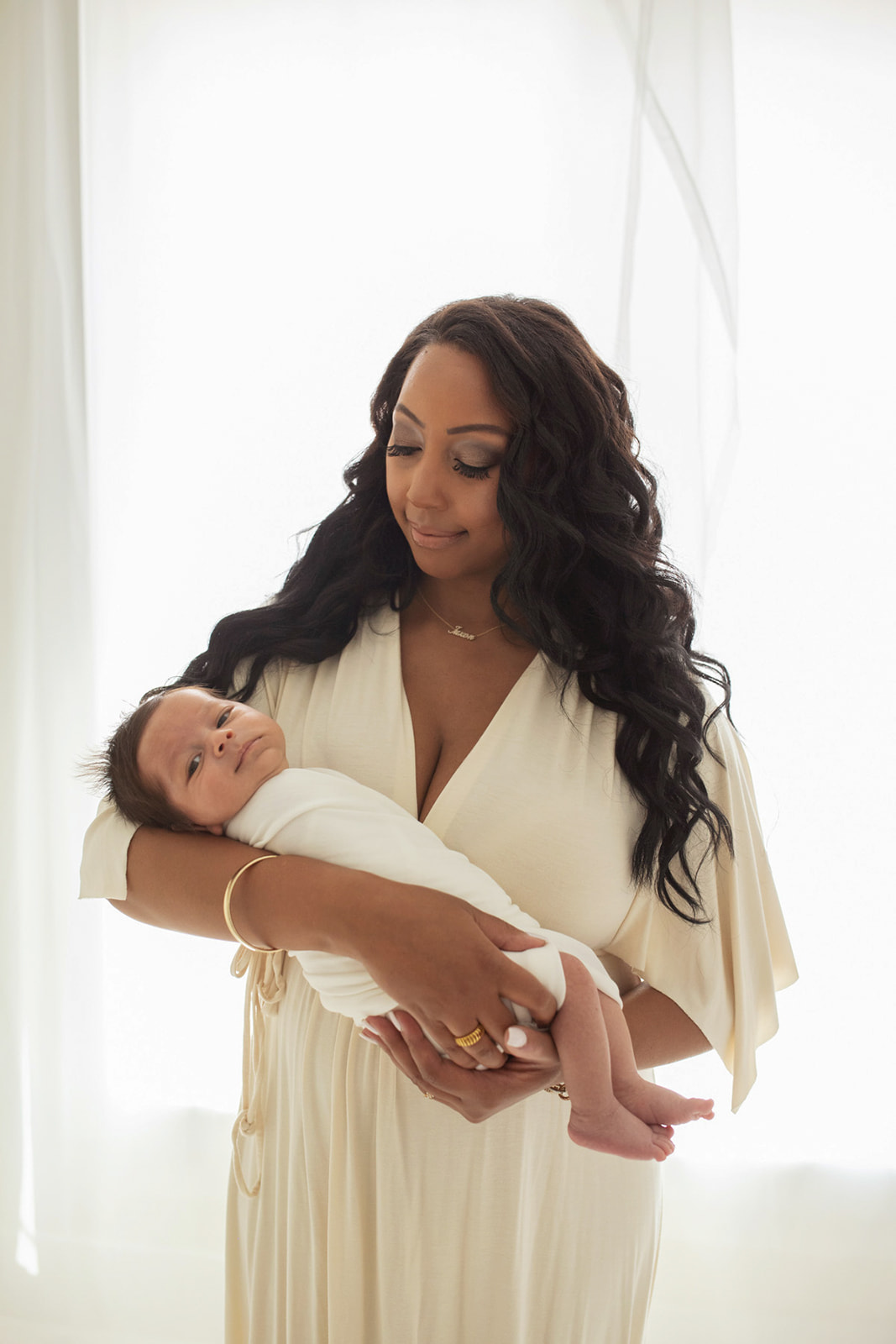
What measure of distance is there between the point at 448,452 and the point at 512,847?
0.53 metres

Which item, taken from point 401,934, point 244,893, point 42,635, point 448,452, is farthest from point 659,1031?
point 42,635

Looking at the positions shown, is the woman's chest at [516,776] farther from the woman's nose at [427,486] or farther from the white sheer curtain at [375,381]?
the white sheer curtain at [375,381]

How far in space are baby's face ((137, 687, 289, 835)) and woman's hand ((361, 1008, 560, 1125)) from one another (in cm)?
34

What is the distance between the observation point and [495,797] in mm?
1244

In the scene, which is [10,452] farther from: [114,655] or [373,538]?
[373,538]

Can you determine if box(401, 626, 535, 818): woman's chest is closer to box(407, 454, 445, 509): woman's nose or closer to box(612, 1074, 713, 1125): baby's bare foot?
box(407, 454, 445, 509): woman's nose

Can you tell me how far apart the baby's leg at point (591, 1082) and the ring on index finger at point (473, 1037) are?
9cm

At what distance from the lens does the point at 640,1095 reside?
43.5 inches

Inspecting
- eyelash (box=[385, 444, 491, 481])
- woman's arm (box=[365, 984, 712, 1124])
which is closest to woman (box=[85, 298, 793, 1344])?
eyelash (box=[385, 444, 491, 481])

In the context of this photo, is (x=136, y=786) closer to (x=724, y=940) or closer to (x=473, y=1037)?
(x=473, y=1037)

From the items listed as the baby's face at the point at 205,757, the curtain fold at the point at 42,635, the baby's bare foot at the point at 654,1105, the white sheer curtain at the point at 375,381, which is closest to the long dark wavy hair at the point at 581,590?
the baby's face at the point at 205,757

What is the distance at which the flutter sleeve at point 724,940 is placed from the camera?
51.4 inches

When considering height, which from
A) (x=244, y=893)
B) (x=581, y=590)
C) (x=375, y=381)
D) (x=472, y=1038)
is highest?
(x=375, y=381)

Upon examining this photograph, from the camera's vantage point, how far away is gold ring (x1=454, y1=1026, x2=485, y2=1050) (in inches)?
41.4
